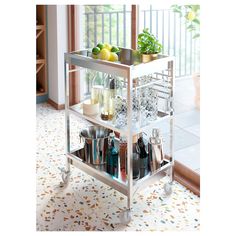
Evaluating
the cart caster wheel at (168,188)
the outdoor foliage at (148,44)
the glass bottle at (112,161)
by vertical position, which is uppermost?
the outdoor foliage at (148,44)

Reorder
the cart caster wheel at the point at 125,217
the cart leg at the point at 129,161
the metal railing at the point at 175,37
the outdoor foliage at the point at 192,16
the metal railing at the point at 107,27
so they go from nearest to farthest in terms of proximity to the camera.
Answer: the cart leg at the point at 129,161 → the cart caster wheel at the point at 125,217 → the outdoor foliage at the point at 192,16 → the metal railing at the point at 175,37 → the metal railing at the point at 107,27

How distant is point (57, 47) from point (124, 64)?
6.85ft

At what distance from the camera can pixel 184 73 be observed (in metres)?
3.36

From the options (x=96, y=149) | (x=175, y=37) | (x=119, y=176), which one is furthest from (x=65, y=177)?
(x=175, y=37)

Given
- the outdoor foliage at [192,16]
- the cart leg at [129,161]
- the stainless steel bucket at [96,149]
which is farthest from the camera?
the outdoor foliage at [192,16]

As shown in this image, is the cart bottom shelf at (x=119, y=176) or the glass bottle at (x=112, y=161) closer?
the cart bottom shelf at (x=119, y=176)

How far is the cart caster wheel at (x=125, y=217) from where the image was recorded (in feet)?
8.70

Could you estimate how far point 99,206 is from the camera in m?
2.88

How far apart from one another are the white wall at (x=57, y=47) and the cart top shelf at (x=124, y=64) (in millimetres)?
1765

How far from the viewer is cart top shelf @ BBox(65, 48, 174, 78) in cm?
249

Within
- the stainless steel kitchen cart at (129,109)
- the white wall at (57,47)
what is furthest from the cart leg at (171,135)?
the white wall at (57,47)

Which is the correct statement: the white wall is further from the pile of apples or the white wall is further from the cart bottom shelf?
the pile of apples

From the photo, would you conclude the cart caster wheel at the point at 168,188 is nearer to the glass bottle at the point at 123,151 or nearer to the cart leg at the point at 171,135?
the cart leg at the point at 171,135

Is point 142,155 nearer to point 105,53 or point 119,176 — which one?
point 119,176
